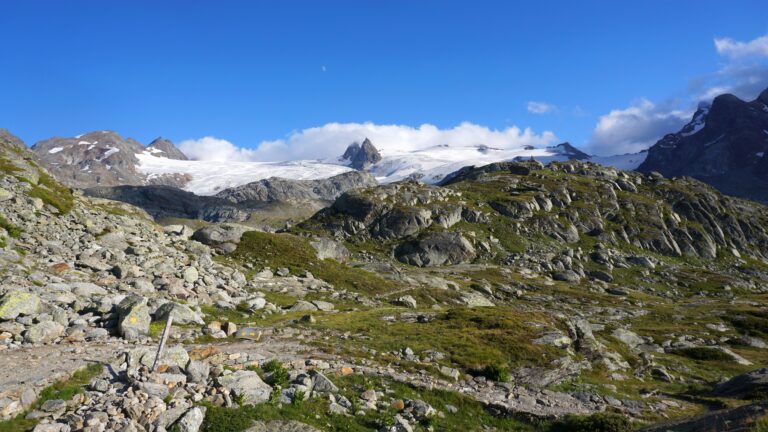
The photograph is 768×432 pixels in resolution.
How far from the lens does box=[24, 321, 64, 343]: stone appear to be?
25297 millimetres

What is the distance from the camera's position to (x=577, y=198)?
19925 centimetres

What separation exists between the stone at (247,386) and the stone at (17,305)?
1482 centimetres

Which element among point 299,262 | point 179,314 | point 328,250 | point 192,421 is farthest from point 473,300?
point 192,421

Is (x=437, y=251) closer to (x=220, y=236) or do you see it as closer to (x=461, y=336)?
(x=220, y=236)

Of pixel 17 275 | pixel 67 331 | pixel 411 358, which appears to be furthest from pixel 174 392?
pixel 17 275

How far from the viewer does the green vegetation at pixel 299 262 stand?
7406cm

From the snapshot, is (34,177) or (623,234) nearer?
(34,177)

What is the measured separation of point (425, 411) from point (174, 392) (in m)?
11.6

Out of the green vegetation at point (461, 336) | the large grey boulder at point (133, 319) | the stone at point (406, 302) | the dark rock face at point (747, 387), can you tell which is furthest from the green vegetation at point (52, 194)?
the dark rock face at point (747, 387)

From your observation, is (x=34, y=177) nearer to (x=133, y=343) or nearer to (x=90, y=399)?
(x=133, y=343)

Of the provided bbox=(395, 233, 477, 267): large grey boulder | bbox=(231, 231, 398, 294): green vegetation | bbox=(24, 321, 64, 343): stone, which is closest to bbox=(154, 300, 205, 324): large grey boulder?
bbox=(24, 321, 64, 343): stone

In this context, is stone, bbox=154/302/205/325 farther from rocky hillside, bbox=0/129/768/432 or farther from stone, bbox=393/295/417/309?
stone, bbox=393/295/417/309

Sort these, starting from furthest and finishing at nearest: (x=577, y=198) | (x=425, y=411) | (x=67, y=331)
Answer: (x=577, y=198) < (x=67, y=331) < (x=425, y=411)

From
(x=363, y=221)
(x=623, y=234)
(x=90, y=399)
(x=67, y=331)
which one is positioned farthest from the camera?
(x=623, y=234)
